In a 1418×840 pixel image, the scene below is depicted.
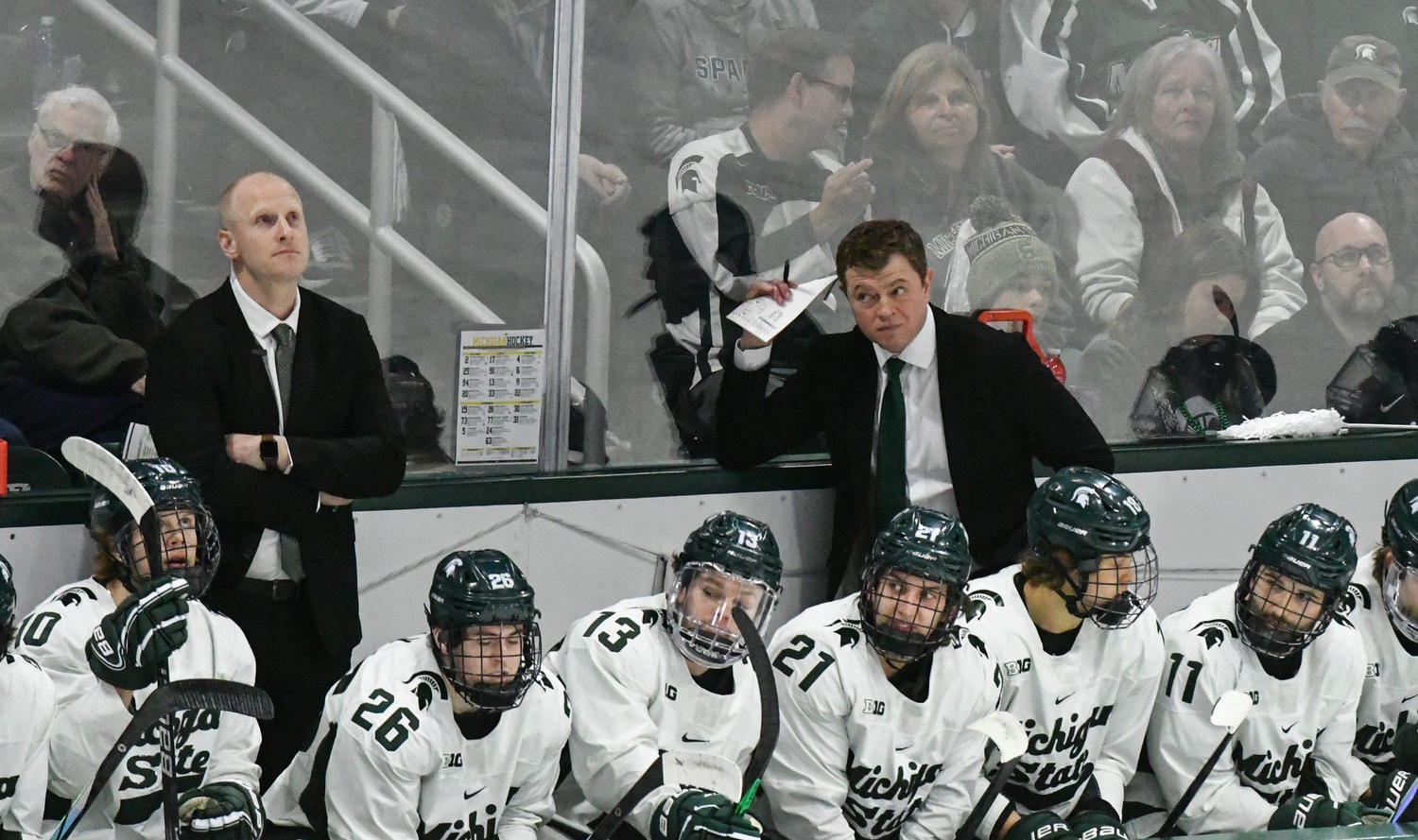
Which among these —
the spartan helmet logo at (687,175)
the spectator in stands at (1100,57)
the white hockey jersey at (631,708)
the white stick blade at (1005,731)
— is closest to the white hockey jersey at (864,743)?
the white hockey jersey at (631,708)

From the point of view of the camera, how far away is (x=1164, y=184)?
600cm

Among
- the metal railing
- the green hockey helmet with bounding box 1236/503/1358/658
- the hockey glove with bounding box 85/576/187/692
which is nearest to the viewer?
the hockey glove with bounding box 85/576/187/692

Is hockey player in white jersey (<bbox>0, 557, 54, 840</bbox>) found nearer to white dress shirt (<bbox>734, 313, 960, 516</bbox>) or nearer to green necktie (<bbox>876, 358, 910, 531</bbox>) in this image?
white dress shirt (<bbox>734, 313, 960, 516</bbox>)

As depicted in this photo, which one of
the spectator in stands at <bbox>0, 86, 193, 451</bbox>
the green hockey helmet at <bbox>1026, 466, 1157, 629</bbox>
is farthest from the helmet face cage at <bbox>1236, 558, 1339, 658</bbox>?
the spectator in stands at <bbox>0, 86, 193, 451</bbox>

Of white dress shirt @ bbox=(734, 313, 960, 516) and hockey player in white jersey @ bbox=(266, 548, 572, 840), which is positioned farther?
white dress shirt @ bbox=(734, 313, 960, 516)

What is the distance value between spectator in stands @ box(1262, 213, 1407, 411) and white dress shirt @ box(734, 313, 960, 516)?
5.84ft

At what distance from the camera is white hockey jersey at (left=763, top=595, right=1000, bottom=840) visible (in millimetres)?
3898

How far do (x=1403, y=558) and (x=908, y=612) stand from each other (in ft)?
4.60

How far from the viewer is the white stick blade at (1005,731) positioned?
368 centimetres

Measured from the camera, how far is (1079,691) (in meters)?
4.21

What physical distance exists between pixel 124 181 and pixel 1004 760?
234 centimetres

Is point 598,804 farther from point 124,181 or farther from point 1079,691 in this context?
point 124,181

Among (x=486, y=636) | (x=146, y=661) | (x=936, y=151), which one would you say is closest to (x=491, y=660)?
(x=486, y=636)

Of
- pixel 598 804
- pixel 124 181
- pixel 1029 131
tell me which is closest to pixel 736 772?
pixel 598 804
